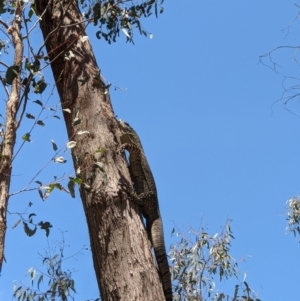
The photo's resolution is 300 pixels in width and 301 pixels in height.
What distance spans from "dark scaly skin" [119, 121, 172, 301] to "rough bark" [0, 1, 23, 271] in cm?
110

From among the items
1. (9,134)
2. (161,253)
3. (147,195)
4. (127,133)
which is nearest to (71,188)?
(9,134)

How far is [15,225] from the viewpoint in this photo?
11.5 ft

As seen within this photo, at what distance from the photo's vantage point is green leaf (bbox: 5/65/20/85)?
3.47 meters

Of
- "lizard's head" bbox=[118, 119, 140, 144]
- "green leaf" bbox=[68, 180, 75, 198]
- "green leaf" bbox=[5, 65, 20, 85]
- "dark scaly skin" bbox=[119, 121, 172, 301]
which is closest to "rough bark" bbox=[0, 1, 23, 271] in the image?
"green leaf" bbox=[5, 65, 20, 85]

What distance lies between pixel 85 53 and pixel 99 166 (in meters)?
1.34

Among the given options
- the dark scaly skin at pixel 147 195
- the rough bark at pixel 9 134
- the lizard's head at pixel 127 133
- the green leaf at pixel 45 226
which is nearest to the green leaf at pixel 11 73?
the rough bark at pixel 9 134

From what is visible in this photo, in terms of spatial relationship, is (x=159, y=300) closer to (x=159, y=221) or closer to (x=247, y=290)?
(x=159, y=221)

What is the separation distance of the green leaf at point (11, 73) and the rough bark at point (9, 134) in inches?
0.8

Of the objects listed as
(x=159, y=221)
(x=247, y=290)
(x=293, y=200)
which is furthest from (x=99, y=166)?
(x=293, y=200)

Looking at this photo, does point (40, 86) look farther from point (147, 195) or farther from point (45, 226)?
point (147, 195)

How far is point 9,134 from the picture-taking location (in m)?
3.20

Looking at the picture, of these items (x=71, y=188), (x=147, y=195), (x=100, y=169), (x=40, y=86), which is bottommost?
(x=71, y=188)

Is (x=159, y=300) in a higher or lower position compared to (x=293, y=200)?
lower

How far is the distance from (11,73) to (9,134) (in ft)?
1.46
